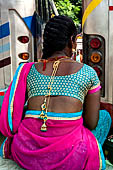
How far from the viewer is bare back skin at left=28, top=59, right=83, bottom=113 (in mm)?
1929

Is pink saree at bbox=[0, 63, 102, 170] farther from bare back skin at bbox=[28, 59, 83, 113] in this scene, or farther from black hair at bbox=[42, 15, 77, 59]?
A: black hair at bbox=[42, 15, 77, 59]

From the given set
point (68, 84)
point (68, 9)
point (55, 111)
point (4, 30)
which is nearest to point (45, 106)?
point (55, 111)

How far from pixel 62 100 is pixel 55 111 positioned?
9 cm

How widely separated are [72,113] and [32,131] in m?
0.32

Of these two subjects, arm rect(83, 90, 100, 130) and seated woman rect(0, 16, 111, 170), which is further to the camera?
arm rect(83, 90, 100, 130)

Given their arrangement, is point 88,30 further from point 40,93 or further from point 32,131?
point 32,131

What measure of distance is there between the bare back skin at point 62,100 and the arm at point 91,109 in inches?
4.5

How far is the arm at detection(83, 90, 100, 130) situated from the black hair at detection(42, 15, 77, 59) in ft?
1.45

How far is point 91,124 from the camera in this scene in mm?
A: 2158

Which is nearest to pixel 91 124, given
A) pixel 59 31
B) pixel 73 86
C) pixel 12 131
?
pixel 73 86

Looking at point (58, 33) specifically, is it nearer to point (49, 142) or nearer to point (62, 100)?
point (62, 100)

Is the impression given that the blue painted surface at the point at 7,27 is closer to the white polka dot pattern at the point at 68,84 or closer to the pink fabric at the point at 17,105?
the pink fabric at the point at 17,105

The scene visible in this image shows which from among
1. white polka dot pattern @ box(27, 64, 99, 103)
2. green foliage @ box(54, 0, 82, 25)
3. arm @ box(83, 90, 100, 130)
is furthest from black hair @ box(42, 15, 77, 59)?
green foliage @ box(54, 0, 82, 25)

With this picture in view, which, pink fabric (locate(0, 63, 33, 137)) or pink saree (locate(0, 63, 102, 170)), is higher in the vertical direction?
pink fabric (locate(0, 63, 33, 137))
